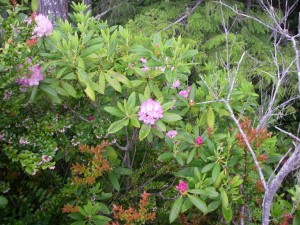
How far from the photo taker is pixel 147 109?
81.8 inches

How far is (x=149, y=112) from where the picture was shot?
2.08 meters

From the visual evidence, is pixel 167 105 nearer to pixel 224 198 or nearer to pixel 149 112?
pixel 149 112

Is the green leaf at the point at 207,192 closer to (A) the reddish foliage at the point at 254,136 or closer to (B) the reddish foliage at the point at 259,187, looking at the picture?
(A) the reddish foliage at the point at 254,136

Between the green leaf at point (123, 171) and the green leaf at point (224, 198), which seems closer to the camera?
the green leaf at point (224, 198)

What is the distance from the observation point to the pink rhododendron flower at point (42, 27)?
2.24 metres

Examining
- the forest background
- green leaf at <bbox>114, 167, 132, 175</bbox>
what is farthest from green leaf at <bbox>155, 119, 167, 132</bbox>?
green leaf at <bbox>114, 167, 132, 175</bbox>

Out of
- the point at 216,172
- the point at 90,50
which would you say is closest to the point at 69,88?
the point at 90,50

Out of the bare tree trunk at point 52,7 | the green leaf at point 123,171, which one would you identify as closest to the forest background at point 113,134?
the green leaf at point 123,171

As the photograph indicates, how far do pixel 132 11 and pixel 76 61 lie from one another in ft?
12.7

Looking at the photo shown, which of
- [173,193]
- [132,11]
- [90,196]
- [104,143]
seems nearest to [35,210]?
[90,196]

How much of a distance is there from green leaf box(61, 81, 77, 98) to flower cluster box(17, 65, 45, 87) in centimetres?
12

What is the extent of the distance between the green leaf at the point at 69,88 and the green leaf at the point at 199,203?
0.81 m

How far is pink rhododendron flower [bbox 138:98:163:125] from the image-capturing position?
208 centimetres

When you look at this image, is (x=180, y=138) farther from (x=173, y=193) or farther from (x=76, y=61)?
(x=76, y=61)
